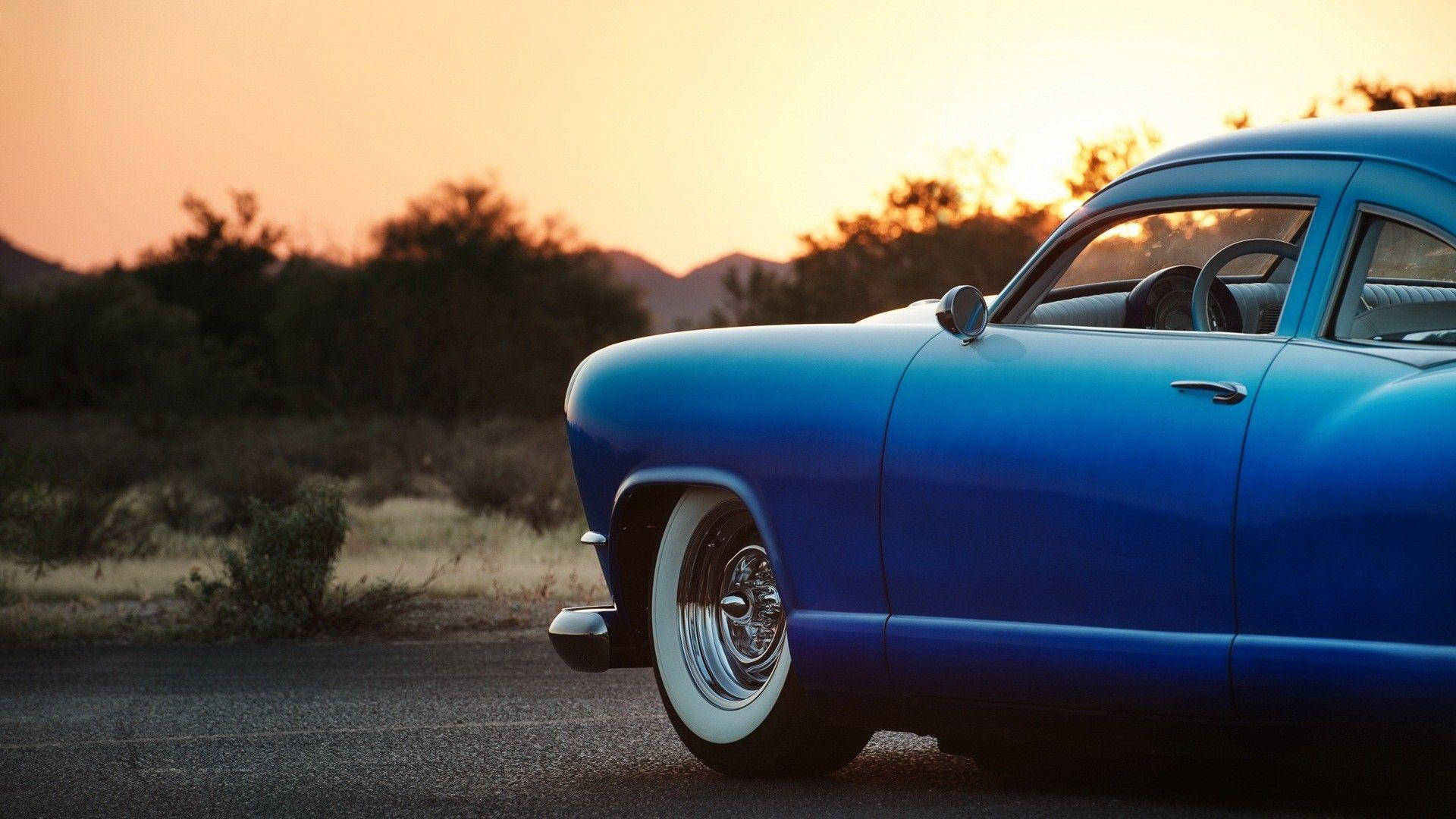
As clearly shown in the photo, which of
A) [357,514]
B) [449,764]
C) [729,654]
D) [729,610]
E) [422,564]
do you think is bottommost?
[357,514]

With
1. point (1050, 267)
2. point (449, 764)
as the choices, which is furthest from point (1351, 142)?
point (449, 764)

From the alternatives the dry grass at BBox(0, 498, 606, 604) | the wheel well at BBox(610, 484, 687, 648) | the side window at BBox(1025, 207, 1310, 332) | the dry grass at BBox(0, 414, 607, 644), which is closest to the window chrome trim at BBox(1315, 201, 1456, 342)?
the side window at BBox(1025, 207, 1310, 332)

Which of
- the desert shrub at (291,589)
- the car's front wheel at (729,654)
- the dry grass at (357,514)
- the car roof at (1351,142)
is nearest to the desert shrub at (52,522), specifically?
the dry grass at (357,514)

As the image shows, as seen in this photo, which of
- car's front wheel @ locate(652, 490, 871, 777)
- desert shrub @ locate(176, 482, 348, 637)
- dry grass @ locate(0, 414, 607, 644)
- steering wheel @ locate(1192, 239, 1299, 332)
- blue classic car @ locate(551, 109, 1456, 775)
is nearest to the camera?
blue classic car @ locate(551, 109, 1456, 775)

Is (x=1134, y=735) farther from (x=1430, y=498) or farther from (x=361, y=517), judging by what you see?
(x=361, y=517)

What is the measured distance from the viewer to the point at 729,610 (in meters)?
5.43

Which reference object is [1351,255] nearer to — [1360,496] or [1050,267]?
[1360,496]

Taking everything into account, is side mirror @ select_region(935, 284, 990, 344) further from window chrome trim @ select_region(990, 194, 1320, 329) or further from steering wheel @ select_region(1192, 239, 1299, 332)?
steering wheel @ select_region(1192, 239, 1299, 332)

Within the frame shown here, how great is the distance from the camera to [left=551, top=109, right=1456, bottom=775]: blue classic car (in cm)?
388

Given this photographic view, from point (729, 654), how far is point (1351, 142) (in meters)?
2.27

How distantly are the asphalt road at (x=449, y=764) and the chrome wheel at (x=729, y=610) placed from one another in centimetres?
28

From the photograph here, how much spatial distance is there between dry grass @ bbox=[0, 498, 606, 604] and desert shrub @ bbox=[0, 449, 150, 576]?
22 cm

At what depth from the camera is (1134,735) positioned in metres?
4.31

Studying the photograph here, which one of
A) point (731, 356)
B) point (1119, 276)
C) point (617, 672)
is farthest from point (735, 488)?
point (617, 672)
